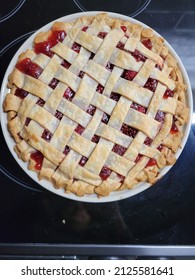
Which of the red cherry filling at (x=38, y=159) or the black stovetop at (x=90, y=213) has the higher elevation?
the red cherry filling at (x=38, y=159)

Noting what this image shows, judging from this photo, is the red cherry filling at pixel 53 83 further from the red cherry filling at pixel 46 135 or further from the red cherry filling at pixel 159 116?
the red cherry filling at pixel 159 116

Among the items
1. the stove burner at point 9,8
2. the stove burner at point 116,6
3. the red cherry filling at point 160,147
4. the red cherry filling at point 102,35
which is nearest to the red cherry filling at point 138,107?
the red cherry filling at point 160,147

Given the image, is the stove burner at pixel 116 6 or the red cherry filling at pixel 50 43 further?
the stove burner at pixel 116 6

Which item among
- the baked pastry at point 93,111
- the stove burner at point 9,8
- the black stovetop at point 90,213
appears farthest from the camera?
the stove burner at point 9,8

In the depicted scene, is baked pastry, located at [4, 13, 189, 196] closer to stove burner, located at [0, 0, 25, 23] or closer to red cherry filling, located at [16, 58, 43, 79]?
red cherry filling, located at [16, 58, 43, 79]

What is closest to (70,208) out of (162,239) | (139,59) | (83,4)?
(162,239)

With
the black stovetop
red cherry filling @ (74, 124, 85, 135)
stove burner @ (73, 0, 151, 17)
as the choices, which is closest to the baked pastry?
red cherry filling @ (74, 124, 85, 135)

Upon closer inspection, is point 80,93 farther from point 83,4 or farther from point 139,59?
point 83,4

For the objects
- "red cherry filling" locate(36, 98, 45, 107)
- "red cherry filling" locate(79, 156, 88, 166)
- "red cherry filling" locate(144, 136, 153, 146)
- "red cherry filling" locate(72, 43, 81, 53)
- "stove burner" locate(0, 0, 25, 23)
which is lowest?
"red cherry filling" locate(79, 156, 88, 166)
